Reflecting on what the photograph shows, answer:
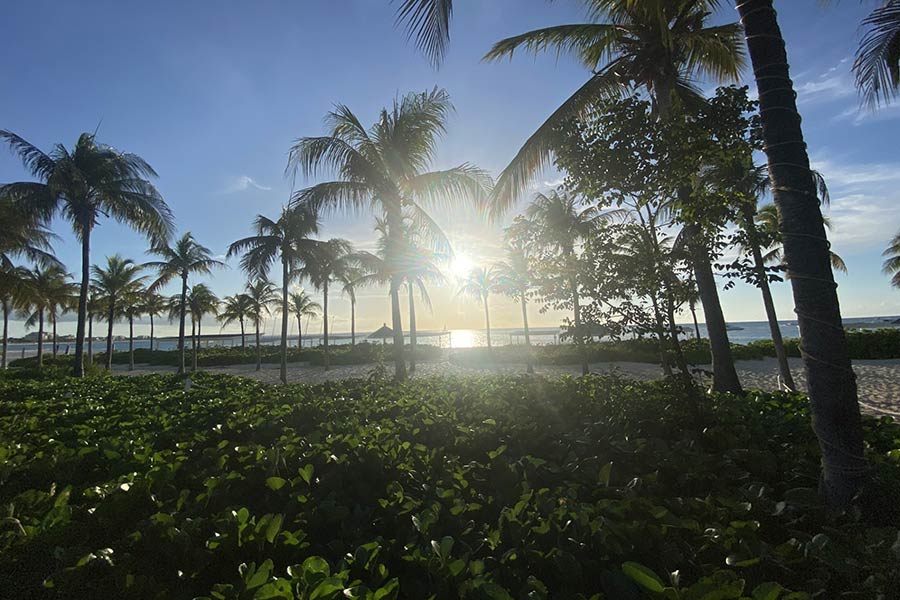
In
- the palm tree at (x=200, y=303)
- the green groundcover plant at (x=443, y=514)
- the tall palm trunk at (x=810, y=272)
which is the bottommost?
the green groundcover plant at (x=443, y=514)

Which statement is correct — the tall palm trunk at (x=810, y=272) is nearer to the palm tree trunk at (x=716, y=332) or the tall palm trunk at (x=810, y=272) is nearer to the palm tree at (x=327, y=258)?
the palm tree trunk at (x=716, y=332)

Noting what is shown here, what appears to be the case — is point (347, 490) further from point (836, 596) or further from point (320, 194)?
point (320, 194)

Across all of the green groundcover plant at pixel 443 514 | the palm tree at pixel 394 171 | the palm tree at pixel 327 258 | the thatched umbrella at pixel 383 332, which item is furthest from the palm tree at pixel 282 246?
the thatched umbrella at pixel 383 332

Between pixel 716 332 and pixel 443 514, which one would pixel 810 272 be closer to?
pixel 443 514

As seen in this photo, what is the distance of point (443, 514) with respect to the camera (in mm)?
1897

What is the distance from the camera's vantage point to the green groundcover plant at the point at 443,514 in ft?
4.55

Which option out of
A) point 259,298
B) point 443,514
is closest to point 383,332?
point 259,298

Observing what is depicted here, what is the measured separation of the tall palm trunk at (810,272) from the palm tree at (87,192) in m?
18.0

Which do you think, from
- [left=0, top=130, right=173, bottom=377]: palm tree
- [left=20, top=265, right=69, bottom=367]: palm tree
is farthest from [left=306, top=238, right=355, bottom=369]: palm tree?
[left=20, top=265, right=69, bottom=367]: palm tree

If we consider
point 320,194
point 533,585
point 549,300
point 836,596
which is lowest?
point 836,596

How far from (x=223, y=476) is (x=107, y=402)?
5.21m

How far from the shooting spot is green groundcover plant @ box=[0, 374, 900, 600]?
139 cm

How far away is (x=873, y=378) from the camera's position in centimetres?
1317

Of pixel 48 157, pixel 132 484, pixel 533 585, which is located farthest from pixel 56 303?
pixel 533 585
